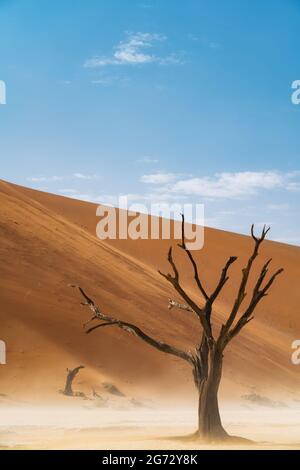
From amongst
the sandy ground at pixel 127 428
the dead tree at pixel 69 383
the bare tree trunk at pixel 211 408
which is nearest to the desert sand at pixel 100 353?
the sandy ground at pixel 127 428

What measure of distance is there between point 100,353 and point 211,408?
1040 centimetres

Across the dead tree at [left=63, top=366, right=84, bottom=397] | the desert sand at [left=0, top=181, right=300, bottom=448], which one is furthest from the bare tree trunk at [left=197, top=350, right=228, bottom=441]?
the dead tree at [left=63, top=366, right=84, bottom=397]

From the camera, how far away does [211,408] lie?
468 inches

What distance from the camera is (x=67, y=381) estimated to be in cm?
1831

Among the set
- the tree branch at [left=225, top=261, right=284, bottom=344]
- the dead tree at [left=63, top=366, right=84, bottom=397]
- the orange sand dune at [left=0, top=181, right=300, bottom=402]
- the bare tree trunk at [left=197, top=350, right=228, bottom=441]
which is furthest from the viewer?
the orange sand dune at [left=0, top=181, right=300, bottom=402]

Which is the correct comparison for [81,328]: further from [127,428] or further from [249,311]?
[249,311]

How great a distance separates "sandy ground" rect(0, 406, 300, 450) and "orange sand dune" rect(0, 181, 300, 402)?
7.27 ft

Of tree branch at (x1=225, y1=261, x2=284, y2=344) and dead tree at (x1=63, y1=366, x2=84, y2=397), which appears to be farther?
dead tree at (x1=63, y1=366, x2=84, y2=397)

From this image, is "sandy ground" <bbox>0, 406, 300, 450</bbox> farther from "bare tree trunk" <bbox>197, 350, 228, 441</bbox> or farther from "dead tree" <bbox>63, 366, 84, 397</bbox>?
"dead tree" <bbox>63, 366, 84, 397</bbox>

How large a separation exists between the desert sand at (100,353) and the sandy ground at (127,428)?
37 mm

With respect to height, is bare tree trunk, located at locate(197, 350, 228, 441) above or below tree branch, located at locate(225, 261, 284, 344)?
below

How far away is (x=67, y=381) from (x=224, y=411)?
15.4 ft

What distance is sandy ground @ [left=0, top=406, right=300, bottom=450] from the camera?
10852mm
